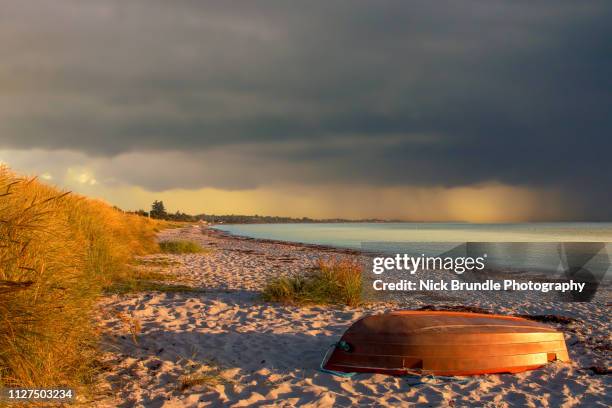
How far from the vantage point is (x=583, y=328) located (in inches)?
390

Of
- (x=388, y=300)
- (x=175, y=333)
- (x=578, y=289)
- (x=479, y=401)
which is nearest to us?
(x=479, y=401)

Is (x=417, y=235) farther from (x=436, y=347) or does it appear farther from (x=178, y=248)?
(x=436, y=347)

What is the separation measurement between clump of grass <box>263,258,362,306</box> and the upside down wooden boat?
141 inches

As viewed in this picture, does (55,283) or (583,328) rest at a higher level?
(55,283)

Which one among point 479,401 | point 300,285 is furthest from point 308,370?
point 300,285

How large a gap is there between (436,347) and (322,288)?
444 centimetres

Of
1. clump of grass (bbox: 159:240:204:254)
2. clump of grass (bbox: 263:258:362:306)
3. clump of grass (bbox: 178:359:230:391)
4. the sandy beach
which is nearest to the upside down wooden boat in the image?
the sandy beach

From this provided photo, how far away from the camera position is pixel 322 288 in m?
10.8

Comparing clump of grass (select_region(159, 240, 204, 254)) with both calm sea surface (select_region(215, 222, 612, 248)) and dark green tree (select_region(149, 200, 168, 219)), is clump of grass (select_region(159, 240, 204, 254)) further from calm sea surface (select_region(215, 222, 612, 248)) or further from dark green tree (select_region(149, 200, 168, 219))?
dark green tree (select_region(149, 200, 168, 219))

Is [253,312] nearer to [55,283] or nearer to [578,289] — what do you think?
[55,283]

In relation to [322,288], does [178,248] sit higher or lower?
lower

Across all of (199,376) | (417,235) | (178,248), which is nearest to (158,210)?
(417,235)

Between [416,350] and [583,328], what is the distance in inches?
209

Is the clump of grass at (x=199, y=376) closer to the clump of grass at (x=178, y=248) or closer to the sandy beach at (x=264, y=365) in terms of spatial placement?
the sandy beach at (x=264, y=365)
